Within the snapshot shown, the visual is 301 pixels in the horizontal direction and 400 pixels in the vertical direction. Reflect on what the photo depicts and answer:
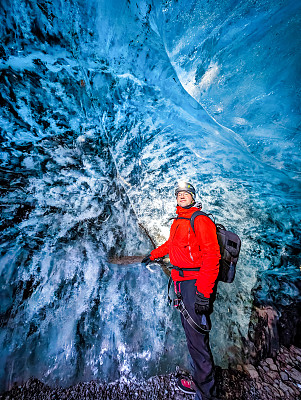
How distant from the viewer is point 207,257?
2055 millimetres

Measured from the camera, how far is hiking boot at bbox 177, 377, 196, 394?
7.75ft

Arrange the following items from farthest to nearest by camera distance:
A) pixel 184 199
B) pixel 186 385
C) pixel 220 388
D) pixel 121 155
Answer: pixel 121 155 < pixel 184 199 < pixel 220 388 < pixel 186 385

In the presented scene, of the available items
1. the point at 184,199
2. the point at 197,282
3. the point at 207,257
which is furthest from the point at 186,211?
the point at 197,282

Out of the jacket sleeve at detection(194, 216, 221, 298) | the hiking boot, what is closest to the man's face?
the jacket sleeve at detection(194, 216, 221, 298)

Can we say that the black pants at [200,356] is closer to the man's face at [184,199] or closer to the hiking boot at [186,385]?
the hiking boot at [186,385]

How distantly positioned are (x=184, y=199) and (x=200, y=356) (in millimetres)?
2307

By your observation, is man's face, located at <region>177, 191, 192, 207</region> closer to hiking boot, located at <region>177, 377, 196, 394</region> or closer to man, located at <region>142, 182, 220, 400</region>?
man, located at <region>142, 182, 220, 400</region>

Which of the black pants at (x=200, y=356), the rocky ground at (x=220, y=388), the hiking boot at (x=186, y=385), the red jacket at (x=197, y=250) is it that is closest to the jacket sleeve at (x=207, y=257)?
the red jacket at (x=197, y=250)

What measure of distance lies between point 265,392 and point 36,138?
5.96 metres

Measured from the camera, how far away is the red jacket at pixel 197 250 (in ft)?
6.63

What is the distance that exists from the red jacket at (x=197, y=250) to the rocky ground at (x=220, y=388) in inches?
66.6

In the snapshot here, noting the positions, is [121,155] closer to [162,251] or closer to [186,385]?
[162,251]

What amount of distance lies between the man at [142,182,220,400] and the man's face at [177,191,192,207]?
15 cm

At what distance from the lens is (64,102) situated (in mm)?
2709
